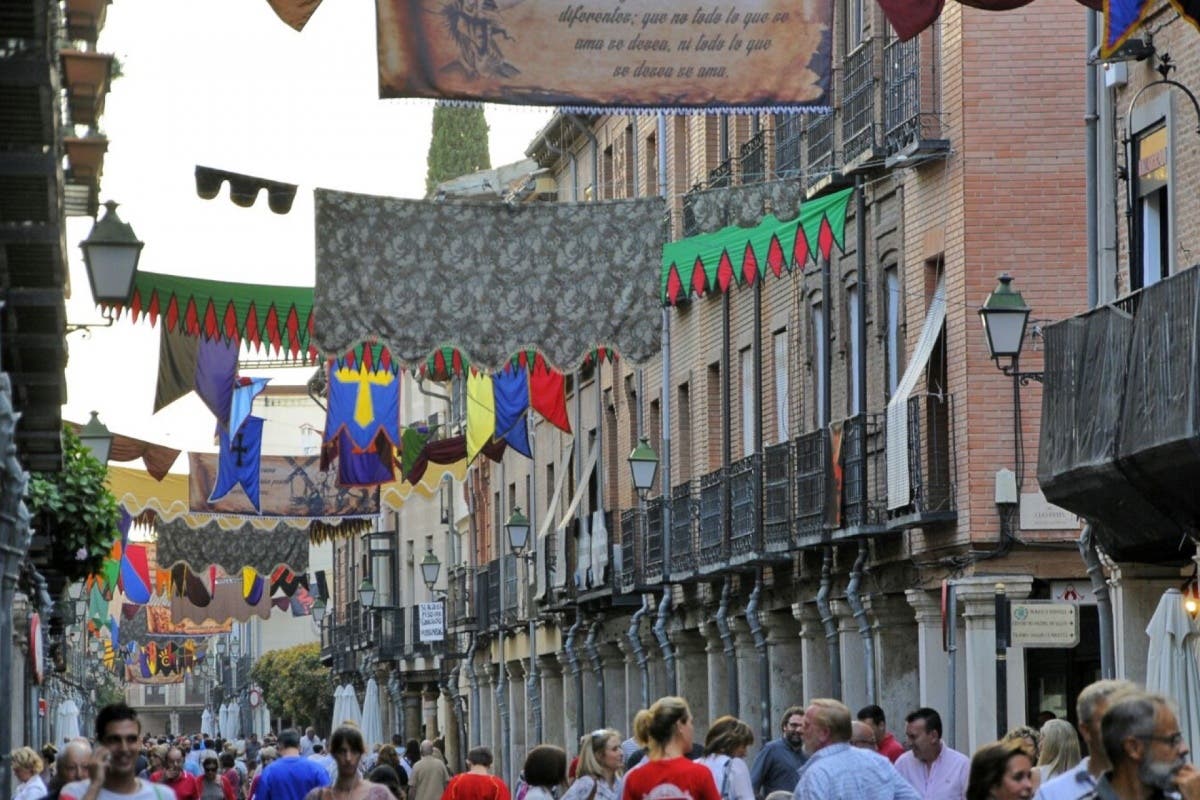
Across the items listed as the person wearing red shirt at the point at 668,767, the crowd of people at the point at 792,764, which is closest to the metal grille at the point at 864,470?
the crowd of people at the point at 792,764

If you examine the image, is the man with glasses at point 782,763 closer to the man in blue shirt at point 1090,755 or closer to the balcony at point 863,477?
the man in blue shirt at point 1090,755

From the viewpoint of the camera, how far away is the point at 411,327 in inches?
850

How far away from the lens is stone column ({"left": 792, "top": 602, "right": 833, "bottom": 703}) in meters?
32.8

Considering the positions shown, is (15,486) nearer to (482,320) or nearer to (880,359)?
(482,320)

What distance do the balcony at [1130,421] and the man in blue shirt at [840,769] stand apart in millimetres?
6751

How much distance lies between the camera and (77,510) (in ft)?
98.5

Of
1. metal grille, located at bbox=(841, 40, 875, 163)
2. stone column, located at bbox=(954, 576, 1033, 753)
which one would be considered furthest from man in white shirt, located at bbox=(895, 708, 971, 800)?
metal grille, located at bbox=(841, 40, 875, 163)

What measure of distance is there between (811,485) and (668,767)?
17.8 m

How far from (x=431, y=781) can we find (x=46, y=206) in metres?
7.28

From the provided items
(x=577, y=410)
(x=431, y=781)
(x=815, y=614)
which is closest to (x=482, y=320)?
(x=431, y=781)

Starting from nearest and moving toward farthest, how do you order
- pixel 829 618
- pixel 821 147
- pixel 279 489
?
1. pixel 829 618
2. pixel 821 147
3. pixel 279 489

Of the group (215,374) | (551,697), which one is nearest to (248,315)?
(215,374)

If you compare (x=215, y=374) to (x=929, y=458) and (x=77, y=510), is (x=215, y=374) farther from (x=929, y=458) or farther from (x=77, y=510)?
(x=929, y=458)

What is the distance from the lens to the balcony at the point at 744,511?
32906mm
